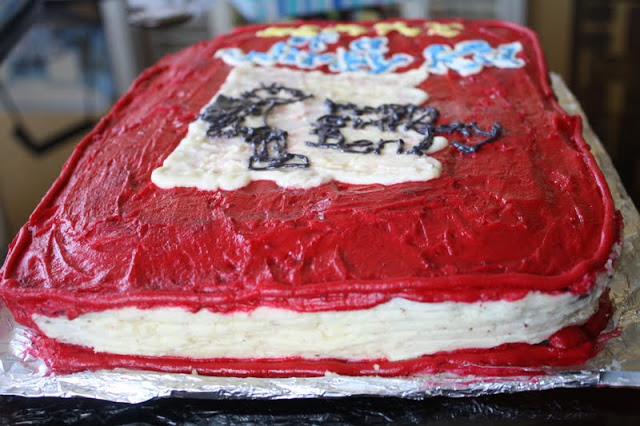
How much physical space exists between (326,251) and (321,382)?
0.28m

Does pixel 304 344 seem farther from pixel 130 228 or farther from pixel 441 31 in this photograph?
pixel 441 31

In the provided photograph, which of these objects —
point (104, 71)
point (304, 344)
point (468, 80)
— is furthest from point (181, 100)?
point (104, 71)

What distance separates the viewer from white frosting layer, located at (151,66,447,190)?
6.19ft

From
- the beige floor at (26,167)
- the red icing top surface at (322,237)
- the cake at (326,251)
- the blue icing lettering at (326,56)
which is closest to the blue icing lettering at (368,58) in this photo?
the blue icing lettering at (326,56)

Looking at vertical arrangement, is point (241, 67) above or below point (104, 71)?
above

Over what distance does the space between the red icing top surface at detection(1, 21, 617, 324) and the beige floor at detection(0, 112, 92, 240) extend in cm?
51

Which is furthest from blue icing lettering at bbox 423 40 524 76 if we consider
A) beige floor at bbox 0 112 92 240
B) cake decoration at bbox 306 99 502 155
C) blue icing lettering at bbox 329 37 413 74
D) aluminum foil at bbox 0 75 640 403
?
beige floor at bbox 0 112 92 240

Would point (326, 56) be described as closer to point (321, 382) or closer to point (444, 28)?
point (444, 28)

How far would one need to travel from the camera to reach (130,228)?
1766mm

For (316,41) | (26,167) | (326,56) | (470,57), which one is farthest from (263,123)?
(26,167)

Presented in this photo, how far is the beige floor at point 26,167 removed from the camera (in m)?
2.49

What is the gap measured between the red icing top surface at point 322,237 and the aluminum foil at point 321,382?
0.50ft

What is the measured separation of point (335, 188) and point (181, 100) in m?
0.79

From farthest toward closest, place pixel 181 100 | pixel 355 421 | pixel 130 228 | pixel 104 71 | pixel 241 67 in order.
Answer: pixel 104 71, pixel 241 67, pixel 181 100, pixel 130 228, pixel 355 421
